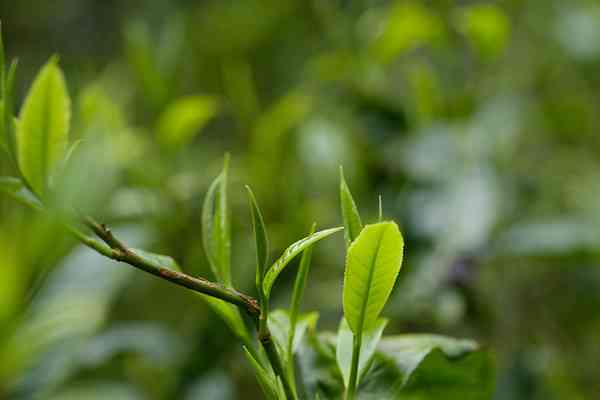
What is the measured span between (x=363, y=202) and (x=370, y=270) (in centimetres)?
47

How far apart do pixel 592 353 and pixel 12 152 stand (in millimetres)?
791

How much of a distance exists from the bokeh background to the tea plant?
0.16 m

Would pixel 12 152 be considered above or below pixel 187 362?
above

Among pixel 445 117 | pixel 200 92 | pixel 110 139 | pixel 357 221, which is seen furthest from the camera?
pixel 200 92

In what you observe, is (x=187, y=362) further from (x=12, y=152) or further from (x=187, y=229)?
(x=12, y=152)

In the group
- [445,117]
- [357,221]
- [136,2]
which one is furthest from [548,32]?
[136,2]

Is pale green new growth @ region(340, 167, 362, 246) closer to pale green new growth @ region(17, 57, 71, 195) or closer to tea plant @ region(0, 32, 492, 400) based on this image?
tea plant @ region(0, 32, 492, 400)

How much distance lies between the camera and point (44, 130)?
1.14ft

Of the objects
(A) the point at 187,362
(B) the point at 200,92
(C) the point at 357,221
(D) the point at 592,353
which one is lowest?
(D) the point at 592,353

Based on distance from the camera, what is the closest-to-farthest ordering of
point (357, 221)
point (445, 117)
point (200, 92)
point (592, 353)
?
point (357, 221) < point (445, 117) < point (592, 353) < point (200, 92)

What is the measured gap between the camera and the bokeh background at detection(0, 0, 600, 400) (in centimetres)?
63

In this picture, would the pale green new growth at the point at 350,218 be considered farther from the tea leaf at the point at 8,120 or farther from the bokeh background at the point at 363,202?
the bokeh background at the point at 363,202

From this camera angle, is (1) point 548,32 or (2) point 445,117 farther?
(1) point 548,32

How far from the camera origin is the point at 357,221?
0.98 feet
